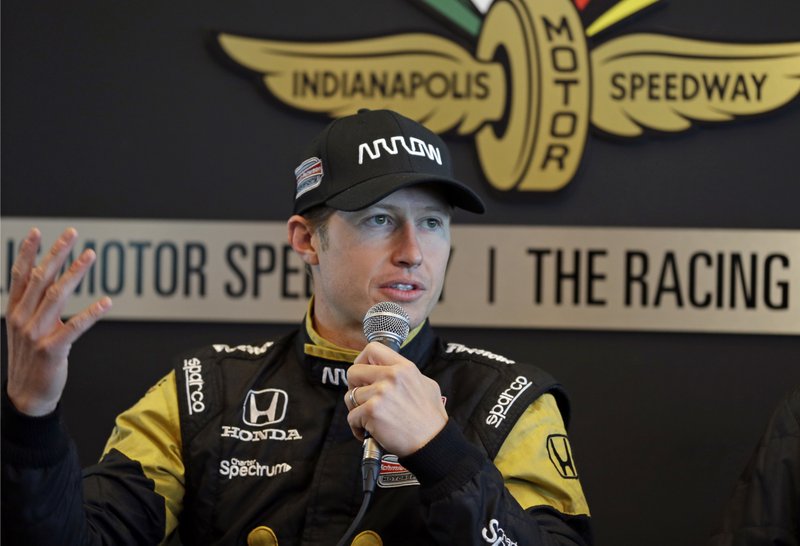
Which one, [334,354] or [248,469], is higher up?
[334,354]

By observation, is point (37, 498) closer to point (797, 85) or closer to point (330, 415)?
point (330, 415)

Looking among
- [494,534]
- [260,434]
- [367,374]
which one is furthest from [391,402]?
[260,434]

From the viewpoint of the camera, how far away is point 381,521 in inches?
68.3

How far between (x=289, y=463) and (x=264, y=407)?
0.12m

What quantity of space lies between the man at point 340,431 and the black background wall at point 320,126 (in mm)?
825

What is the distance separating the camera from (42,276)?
4.42ft

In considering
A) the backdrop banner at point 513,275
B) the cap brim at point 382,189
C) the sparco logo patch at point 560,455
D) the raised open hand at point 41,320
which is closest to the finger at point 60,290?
the raised open hand at point 41,320

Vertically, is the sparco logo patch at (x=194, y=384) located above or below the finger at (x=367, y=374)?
below

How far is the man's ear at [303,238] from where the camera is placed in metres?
1.92

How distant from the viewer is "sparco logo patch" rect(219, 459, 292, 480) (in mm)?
1839

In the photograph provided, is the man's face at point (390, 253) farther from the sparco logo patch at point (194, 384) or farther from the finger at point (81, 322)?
the finger at point (81, 322)

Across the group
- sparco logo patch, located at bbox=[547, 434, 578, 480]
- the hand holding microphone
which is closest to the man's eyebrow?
the hand holding microphone

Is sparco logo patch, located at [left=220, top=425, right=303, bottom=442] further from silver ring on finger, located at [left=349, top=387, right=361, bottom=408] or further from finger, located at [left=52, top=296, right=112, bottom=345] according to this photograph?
finger, located at [left=52, top=296, right=112, bottom=345]

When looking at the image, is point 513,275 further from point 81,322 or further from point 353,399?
point 81,322
